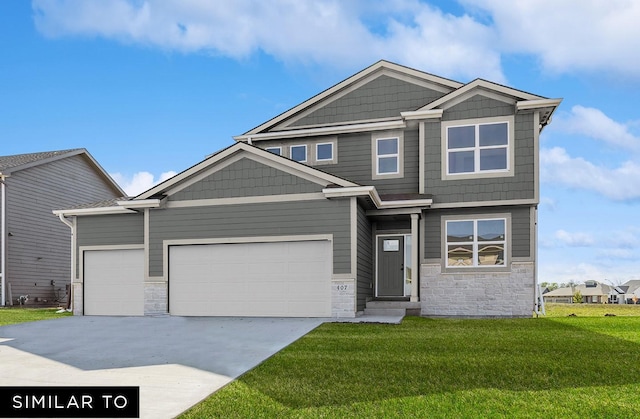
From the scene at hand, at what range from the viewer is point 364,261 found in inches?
589

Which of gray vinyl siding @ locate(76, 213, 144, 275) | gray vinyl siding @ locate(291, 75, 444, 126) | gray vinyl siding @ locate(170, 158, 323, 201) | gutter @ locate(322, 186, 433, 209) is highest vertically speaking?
gray vinyl siding @ locate(291, 75, 444, 126)

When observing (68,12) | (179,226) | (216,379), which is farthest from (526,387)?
(68,12)

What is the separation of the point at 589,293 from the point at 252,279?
178 ft

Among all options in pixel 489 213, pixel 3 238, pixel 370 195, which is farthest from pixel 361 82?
pixel 3 238

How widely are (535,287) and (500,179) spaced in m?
3.43

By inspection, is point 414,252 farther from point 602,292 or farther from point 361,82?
point 602,292

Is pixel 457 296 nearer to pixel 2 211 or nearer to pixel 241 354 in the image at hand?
pixel 241 354

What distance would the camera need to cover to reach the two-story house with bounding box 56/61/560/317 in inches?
553

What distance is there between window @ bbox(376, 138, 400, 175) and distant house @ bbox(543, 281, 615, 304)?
44238mm

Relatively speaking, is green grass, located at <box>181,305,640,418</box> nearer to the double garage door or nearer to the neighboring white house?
the double garage door

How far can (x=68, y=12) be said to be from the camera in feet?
51.6

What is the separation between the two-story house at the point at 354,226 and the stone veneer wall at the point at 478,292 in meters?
0.03

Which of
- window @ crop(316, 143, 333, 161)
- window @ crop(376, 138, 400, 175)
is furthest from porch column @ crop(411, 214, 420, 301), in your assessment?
window @ crop(316, 143, 333, 161)

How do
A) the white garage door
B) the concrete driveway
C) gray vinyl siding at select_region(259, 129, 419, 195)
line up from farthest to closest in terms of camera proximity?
gray vinyl siding at select_region(259, 129, 419, 195), the white garage door, the concrete driveway
